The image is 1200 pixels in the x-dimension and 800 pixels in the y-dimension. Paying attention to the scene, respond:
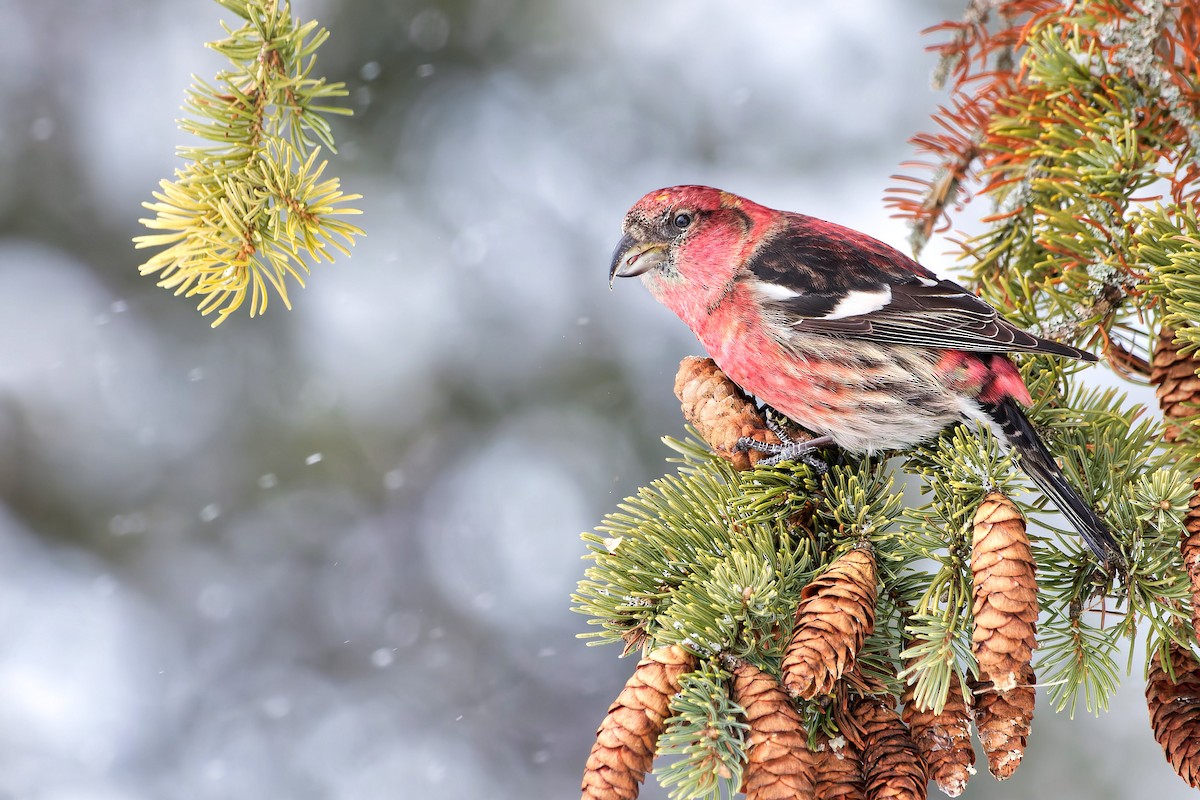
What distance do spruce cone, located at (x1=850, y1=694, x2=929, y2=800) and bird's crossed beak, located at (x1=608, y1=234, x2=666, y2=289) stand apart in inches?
54.8

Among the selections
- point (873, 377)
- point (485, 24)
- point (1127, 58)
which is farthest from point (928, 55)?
point (873, 377)

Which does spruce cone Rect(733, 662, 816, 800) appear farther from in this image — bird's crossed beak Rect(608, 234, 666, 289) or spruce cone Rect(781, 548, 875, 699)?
bird's crossed beak Rect(608, 234, 666, 289)

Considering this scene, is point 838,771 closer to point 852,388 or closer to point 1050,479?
point 1050,479

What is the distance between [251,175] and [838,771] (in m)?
1.53

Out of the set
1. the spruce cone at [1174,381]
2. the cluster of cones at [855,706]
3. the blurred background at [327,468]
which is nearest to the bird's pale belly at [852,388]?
the spruce cone at [1174,381]

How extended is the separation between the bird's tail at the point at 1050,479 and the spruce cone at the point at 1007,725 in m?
0.31

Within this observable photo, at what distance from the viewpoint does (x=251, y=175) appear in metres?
1.79

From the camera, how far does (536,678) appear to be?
3904 mm

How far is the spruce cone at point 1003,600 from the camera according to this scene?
133 cm

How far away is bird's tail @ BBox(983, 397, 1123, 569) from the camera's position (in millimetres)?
1592

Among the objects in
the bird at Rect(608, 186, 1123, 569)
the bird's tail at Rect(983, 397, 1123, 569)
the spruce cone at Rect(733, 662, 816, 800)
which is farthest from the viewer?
the bird at Rect(608, 186, 1123, 569)

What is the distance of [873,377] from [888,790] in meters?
1.10

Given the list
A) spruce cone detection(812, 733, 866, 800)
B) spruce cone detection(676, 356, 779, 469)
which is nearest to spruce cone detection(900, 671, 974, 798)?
spruce cone detection(812, 733, 866, 800)

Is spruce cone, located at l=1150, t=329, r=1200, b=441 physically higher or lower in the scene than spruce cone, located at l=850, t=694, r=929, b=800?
higher
